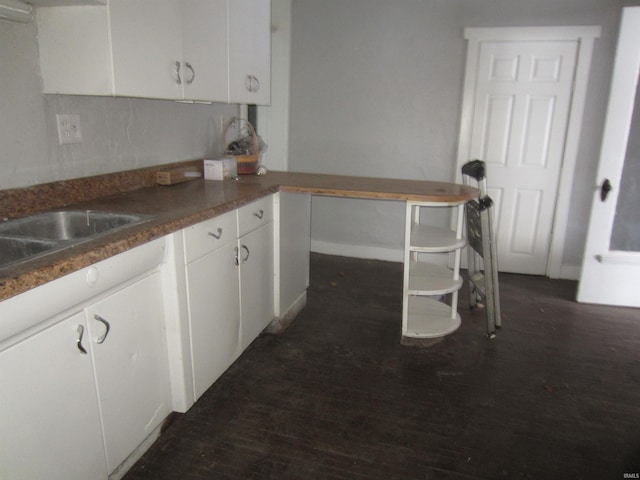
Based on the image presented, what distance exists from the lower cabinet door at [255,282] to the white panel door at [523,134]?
2214mm

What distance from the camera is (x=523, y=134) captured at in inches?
147

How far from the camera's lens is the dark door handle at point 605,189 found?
3152 millimetres

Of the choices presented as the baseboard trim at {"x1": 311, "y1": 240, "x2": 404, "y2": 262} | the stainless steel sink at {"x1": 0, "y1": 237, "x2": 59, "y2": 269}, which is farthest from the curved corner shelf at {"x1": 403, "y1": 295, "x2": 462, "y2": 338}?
the stainless steel sink at {"x1": 0, "y1": 237, "x2": 59, "y2": 269}

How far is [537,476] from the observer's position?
5.71ft

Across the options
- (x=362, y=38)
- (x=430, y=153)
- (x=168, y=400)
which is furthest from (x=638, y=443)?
(x=362, y=38)

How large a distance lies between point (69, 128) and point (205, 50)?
2.45 ft

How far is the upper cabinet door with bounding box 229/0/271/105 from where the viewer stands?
2474 mm

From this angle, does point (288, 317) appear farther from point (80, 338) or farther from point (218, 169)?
point (80, 338)

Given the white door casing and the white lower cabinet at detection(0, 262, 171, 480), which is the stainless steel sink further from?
the white door casing

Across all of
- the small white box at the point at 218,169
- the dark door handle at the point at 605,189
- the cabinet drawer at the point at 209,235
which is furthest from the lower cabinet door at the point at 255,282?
the dark door handle at the point at 605,189

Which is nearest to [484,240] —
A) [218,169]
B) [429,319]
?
[429,319]

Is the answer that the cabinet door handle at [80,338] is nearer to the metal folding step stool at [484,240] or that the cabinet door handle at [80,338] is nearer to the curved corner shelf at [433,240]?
the curved corner shelf at [433,240]

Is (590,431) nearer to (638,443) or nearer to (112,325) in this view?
(638,443)

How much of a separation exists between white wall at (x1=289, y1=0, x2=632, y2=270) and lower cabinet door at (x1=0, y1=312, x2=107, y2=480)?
317 centimetres
